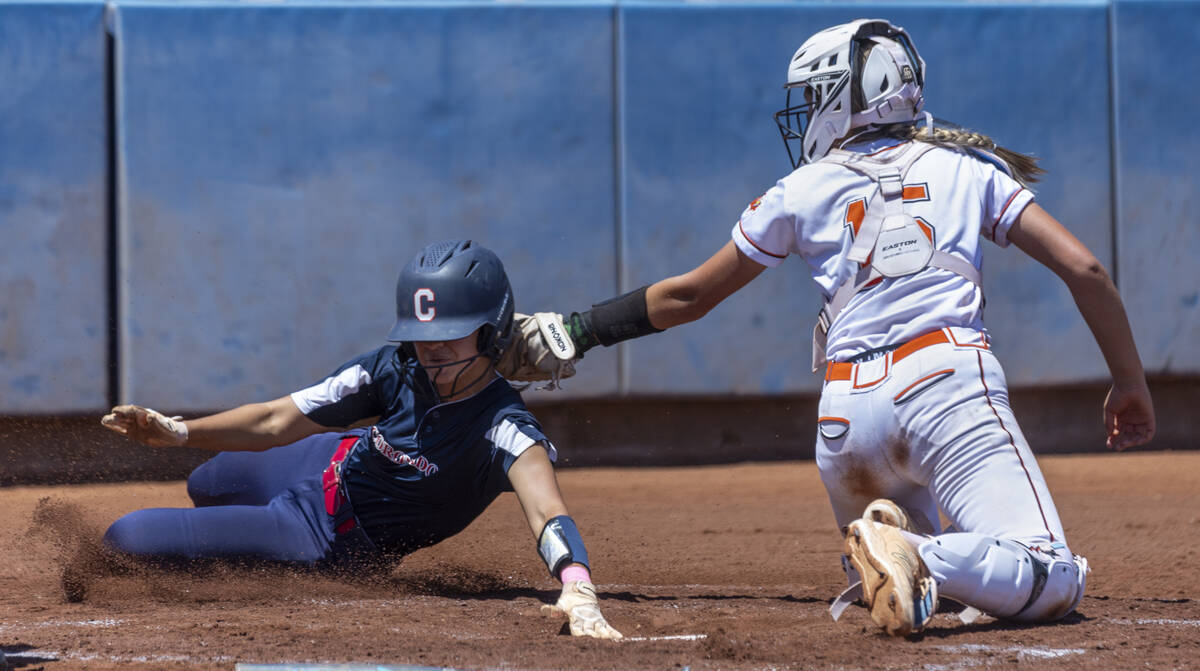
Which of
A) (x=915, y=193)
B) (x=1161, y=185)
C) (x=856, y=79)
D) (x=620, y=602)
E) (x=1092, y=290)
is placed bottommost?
(x=620, y=602)

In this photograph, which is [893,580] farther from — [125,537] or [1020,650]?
[125,537]

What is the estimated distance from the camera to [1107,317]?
3.02m

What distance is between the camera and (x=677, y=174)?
7.13 m

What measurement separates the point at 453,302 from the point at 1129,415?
197 centimetres

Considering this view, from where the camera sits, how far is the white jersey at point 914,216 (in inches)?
115

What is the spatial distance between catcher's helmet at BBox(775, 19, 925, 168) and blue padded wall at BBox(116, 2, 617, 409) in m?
3.88

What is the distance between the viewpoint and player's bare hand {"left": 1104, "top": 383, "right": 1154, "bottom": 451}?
3.16 m

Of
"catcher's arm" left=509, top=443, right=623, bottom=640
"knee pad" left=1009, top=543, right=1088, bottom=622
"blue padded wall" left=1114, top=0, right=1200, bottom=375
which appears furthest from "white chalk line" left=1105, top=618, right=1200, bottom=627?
"blue padded wall" left=1114, top=0, right=1200, bottom=375

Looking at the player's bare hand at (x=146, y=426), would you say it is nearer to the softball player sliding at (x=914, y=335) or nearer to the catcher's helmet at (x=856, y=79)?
the softball player sliding at (x=914, y=335)

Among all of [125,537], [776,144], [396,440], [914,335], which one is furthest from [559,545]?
[776,144]

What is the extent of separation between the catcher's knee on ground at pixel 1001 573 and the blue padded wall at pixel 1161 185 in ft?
16.5

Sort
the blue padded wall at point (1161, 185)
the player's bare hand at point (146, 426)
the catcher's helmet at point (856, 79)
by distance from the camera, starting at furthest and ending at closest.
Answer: the blue padded wall at point (1161, 185) → the player's bare hand at point (146, 426) → the catcher's helmet at point (856, 79)

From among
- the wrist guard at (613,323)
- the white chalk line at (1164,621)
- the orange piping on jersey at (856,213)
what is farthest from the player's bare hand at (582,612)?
the white chalk line at (1164,621)

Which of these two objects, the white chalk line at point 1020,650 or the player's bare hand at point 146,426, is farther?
the player's bare hand at point 146,426
